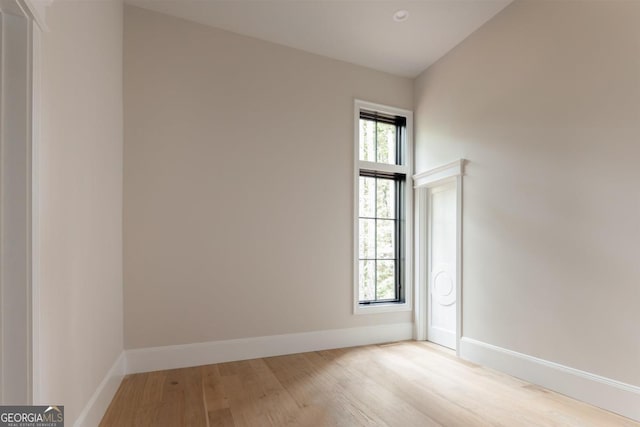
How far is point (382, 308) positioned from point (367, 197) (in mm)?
1263

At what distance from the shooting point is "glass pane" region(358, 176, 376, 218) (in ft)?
12.7

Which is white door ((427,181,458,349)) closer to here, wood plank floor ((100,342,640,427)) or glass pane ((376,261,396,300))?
glass pane ((376,261,396,300))

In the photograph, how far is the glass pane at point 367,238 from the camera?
12.6ft

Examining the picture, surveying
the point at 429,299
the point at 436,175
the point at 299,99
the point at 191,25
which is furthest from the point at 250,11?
the point at 429,299

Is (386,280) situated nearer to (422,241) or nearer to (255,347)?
(422,241)

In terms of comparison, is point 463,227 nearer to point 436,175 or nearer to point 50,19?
point 436,175

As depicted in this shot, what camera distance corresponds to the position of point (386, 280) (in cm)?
396

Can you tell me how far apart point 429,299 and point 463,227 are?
39.6 inches

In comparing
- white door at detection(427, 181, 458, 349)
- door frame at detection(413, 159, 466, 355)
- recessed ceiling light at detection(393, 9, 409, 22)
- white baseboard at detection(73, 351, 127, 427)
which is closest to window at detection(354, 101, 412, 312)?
door frame at detection(413, 159, 466, 355)

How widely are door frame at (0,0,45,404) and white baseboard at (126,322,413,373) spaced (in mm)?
1759

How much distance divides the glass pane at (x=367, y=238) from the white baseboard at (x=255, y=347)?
0.80 m

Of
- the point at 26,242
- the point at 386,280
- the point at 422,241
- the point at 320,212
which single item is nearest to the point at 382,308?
the point at 386,280

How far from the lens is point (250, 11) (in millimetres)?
2982

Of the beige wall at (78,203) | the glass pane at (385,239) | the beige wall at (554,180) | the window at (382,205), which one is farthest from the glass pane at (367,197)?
the beige wall at (78,203)
